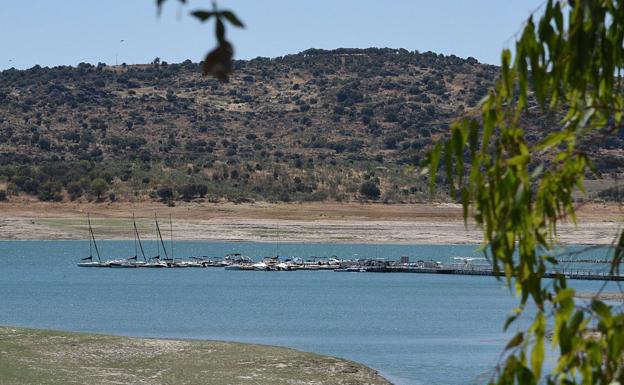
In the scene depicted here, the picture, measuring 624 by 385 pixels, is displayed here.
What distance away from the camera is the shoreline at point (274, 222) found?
111562 millimetres

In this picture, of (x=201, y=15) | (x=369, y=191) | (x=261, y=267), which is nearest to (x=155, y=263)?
(x=261, y=267)

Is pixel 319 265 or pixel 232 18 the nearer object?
pixel 232 18

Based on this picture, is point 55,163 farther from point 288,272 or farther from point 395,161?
point 288,272

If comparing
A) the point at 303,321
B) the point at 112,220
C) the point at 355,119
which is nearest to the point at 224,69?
the point at 303,321

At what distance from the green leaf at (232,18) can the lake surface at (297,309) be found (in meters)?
22.7

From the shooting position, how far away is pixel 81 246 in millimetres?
130500

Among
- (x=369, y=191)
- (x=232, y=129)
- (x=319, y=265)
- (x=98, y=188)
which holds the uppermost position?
(x=232, y=129)

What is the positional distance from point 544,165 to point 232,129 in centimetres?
15619

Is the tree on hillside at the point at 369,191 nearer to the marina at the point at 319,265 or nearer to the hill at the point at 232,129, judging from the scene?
the hill at the point at 232,129

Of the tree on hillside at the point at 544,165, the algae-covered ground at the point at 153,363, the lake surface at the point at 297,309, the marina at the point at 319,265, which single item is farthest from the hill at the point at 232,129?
the tree on hillside at the point at 544,165

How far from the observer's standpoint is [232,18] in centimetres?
496

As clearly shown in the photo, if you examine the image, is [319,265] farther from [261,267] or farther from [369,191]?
[369,191]

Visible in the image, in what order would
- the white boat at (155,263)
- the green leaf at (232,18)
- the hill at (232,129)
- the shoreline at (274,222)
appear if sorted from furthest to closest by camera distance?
the hill at (232,129) → the shoreline at (274,222) → the white boat at (155,263) → the green leaf at (232,18)

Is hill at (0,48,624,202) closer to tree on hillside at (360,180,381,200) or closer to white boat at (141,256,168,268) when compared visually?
tree on hillside at (360,180,381,200)
